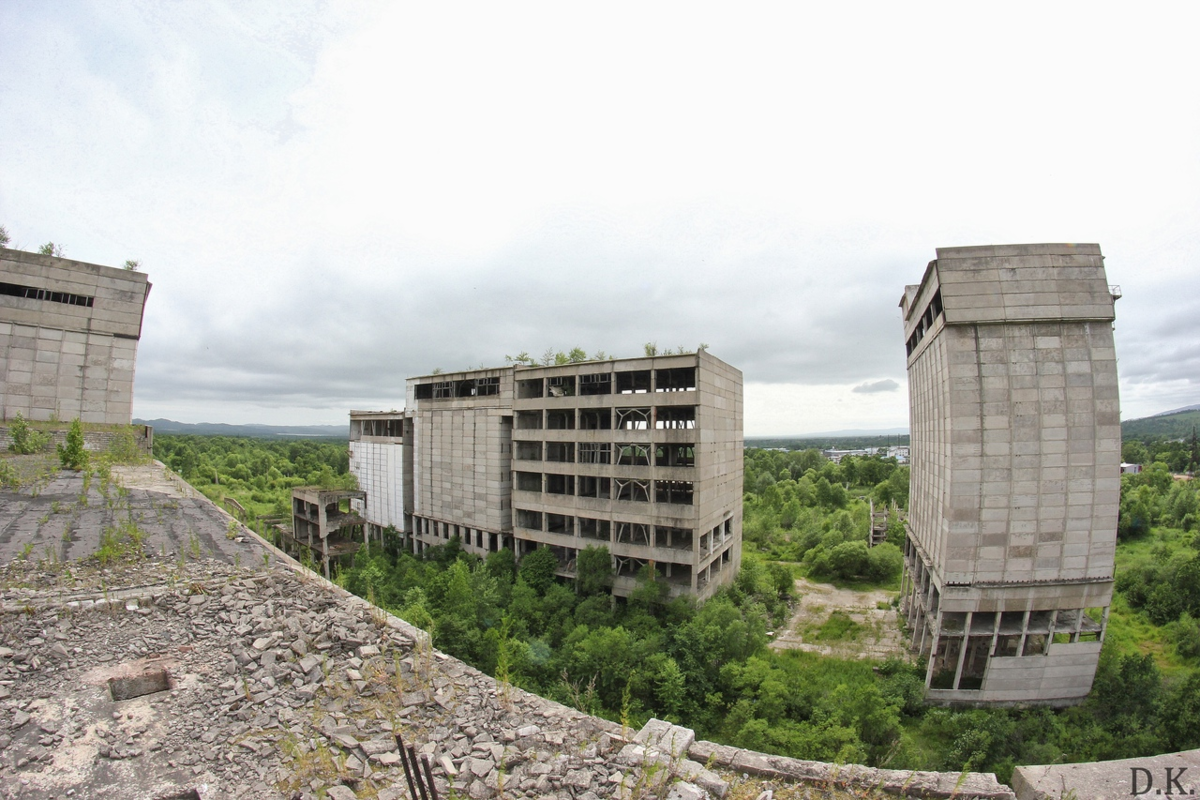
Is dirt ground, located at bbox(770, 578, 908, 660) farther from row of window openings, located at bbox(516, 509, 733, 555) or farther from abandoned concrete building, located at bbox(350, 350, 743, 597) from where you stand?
row of window openings, located at bbox(516, 509, 733, 555)

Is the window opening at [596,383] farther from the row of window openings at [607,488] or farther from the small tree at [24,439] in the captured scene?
the small tree at [24,439]

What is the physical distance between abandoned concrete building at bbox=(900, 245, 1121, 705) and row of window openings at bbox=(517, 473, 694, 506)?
12.1 metres

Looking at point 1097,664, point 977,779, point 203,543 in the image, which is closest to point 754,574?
point 1097,664

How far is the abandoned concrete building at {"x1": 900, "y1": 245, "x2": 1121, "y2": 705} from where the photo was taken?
1928 cm

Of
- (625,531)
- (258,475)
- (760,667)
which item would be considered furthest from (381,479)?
(258,475)

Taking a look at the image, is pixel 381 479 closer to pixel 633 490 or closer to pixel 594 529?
pixel 594 529

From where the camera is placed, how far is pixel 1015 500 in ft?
64.6

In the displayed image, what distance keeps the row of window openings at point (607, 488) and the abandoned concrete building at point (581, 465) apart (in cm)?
9

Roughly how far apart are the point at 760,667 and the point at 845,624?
13283 millimetres

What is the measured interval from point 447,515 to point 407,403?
990 cm

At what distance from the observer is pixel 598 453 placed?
29047mm

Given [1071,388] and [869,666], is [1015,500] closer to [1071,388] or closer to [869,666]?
[1071,388]

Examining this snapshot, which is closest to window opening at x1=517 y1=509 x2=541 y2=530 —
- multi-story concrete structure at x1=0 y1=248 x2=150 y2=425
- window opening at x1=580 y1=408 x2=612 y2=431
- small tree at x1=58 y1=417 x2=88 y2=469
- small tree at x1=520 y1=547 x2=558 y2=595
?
small tree at x1=520 y1=547 x2=558 y2=595

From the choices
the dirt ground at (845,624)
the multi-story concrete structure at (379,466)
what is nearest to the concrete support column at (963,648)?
the dirt ground at (845,624)
